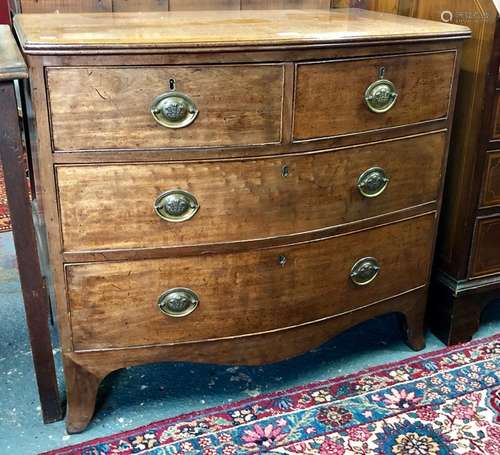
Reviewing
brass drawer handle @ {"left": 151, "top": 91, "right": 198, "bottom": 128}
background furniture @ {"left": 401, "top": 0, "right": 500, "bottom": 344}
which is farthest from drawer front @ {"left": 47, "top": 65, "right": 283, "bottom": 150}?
background furniture @ {"left": 401, "top": 0, "right": 500, "bottom": 344}

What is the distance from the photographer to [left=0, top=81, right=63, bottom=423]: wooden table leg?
1.33 m

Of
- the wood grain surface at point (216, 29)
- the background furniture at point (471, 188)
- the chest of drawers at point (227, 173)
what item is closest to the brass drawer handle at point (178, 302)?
the chest of drawers at point (227, 173)

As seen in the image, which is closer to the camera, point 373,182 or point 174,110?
point 174,110

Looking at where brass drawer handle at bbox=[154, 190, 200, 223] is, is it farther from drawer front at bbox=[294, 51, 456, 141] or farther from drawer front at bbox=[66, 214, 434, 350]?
drawer front at bbox=[294, 51, 456, 141]

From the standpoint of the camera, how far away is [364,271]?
169 centimetres

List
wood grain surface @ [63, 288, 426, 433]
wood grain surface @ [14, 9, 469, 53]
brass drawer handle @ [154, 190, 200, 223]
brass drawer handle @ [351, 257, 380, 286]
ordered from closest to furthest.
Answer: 1. wood grain surface @ [14, 9, 469, 53]
2. brass drawer handle @ [154, 190, 200, 223]
3. wood grain surface @ [63, 288, 426, 433]
4. brass drawer handle @ [351, 257, 380, 286]

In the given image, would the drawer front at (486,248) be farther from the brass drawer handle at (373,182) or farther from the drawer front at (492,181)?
the brass drawer handle at (373,182)

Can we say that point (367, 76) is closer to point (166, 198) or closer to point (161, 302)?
point (166, 198)

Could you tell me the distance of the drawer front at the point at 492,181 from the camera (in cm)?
179

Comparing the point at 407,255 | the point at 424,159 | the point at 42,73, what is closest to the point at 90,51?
the point at 42,73

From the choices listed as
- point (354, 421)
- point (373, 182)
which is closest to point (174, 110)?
point (373, 182)

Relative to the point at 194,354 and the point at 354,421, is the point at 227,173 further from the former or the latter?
the point at 354,421

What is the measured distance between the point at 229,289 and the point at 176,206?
252 millimetres

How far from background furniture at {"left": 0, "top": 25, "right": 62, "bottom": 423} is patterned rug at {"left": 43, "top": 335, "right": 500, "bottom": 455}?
0.54 feet
